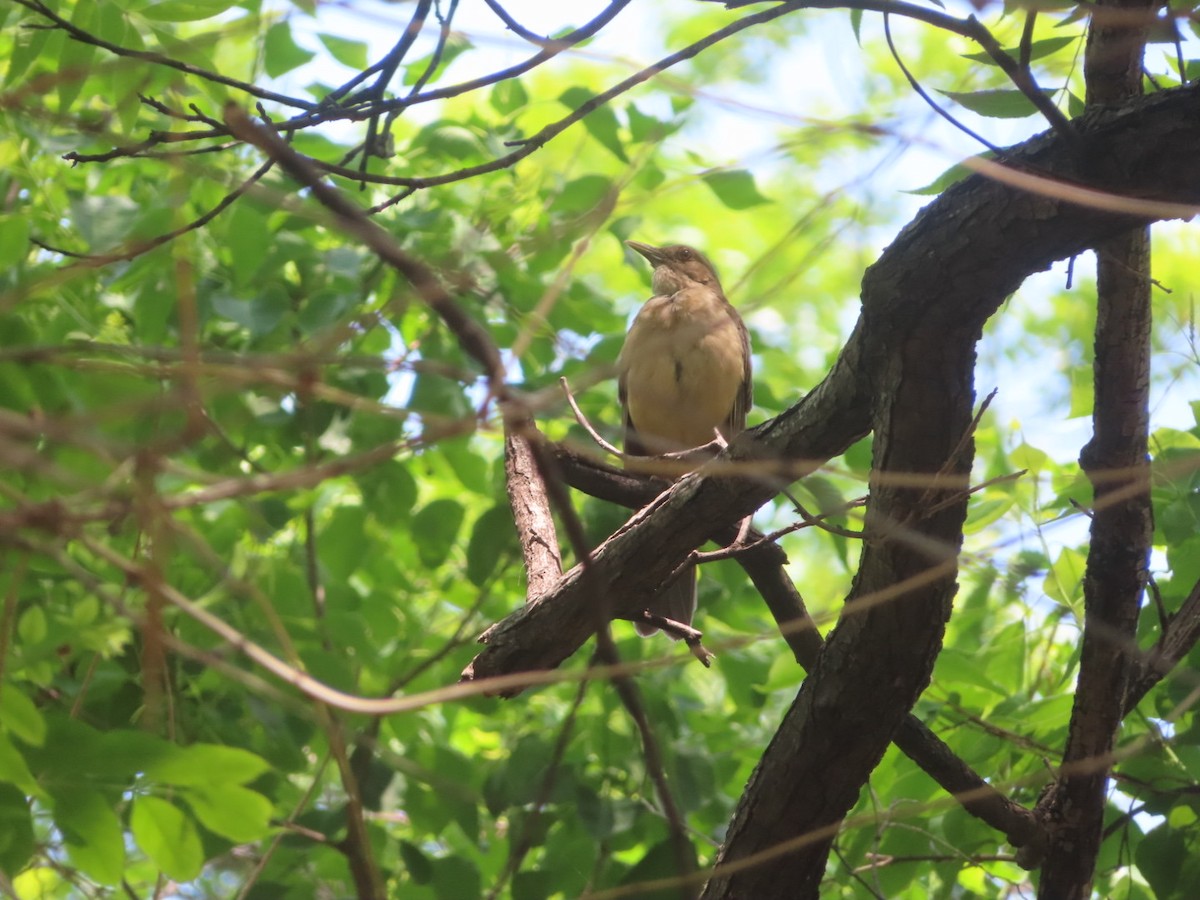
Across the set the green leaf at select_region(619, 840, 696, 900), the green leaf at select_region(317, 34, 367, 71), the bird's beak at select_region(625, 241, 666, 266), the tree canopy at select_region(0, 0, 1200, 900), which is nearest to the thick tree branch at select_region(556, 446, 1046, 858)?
the tree canopy at select_region(0, 0, 1200, 900)

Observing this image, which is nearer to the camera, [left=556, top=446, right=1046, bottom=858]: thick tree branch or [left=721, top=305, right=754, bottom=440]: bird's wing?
[left=556, top=446, right=1046, bottom=858]: thick tree branch

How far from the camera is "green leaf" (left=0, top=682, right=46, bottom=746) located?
2.16m

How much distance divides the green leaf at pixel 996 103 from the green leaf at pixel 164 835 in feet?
7.48

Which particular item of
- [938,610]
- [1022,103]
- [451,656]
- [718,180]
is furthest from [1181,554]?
[451,656]

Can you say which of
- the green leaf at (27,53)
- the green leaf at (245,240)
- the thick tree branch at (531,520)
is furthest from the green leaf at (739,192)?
the green leaf at (27,53)

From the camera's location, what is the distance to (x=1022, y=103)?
2.74 metres

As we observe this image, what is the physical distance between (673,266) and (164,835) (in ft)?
15.0

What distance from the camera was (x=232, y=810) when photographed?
7.09 feet

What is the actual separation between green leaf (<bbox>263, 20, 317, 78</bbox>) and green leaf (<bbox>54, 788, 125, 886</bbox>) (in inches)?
111

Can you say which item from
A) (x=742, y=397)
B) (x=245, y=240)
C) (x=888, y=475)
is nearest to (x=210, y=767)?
(x=888, y=475)

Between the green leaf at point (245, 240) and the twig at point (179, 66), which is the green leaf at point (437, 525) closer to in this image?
the green leaf at point (245, 240)

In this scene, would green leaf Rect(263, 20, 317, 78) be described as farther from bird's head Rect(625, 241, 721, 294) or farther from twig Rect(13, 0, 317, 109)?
bird's head Rect(625, 241, 721, 294)

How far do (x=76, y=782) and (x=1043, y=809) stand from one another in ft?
8.10

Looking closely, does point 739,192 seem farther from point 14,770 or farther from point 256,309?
point 14,770
